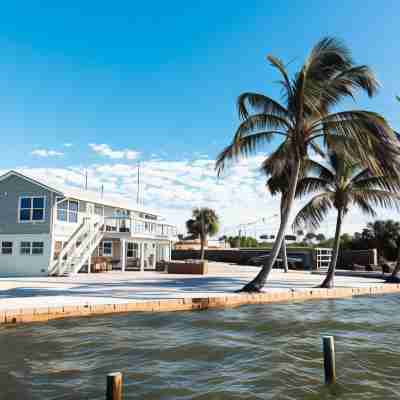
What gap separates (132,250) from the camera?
32.2m

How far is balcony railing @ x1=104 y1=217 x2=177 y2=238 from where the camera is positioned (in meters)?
26.8

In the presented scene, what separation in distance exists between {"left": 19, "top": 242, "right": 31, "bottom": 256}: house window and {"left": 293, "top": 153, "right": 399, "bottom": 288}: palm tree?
1551 cm

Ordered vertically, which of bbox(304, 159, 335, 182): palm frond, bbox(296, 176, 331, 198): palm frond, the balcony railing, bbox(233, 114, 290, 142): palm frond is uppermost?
bbox(233, 114, 290, 142): palm frond

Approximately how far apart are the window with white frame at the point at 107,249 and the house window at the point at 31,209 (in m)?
6.78

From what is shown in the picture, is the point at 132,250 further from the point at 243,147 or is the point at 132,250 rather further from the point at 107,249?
the point at 243,147

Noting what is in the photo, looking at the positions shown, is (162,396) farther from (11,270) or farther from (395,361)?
(11,270)

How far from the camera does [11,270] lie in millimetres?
23859

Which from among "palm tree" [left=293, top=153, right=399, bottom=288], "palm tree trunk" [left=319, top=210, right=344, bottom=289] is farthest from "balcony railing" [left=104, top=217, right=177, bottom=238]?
"palm tree trunk" [left=319, top=210, right=344, bottom=289]

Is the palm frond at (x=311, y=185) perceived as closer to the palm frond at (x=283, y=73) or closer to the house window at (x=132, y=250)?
the palm frond at (x=283, y=73)

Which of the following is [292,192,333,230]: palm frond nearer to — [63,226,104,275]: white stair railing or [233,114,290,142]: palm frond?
[233,114,290,142]: palm frond

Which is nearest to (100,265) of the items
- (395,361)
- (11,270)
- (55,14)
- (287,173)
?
(11,270)

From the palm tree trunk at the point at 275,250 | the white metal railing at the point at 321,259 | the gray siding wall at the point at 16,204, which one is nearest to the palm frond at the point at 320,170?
the palm tree trunk at the point at 275,250

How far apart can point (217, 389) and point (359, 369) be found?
105 inches

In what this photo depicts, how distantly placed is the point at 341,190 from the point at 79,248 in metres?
14.9
